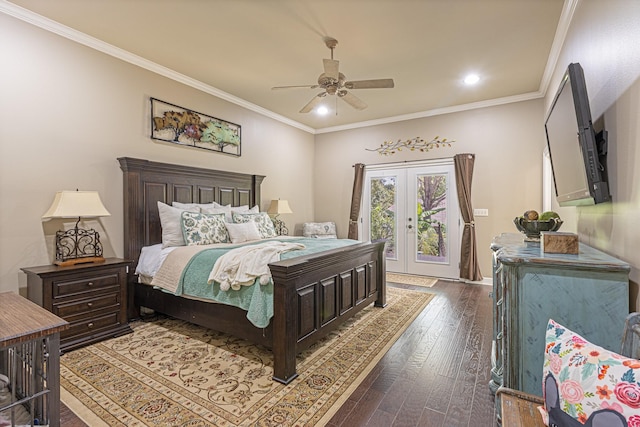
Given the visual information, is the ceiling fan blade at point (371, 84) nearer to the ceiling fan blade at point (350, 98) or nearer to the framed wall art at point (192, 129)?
the ceiling fan blade at point (350, 98)

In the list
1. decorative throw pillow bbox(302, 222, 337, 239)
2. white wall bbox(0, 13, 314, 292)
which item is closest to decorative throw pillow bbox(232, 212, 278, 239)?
white wall bbox(0, 13, 314, 292)

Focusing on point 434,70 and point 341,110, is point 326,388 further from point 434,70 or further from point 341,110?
point 341,110

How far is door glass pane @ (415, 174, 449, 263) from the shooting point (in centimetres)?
545

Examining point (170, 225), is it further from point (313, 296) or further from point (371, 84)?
point (371, 84)

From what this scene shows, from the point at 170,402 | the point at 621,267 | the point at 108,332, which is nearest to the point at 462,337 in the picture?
the point at 621,267

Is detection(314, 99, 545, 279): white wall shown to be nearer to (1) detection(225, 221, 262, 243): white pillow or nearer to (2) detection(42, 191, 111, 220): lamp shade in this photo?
(1) detection(225, 221, 262, 243): white pillow

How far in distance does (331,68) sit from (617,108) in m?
2.14

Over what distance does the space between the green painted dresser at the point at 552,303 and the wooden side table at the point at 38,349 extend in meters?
2.10

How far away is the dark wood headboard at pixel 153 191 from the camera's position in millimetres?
3488

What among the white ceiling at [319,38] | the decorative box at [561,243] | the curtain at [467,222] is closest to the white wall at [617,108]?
the decorative box at [561,243]

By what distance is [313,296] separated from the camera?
2.52 metres

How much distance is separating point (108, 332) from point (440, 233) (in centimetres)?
495

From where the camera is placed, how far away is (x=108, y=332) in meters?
2.93

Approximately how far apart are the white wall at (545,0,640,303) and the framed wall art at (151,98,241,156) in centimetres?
420
